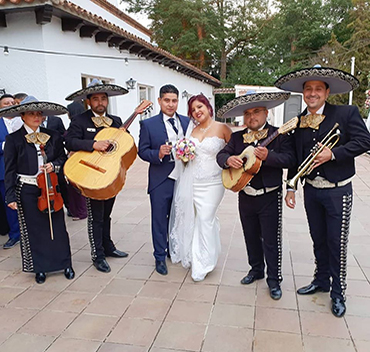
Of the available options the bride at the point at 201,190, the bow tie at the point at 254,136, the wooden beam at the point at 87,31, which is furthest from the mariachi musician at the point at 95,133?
the wooden beam at the point at 87,31

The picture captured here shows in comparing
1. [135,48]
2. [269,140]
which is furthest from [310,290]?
[135,48]

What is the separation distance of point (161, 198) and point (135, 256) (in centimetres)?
96

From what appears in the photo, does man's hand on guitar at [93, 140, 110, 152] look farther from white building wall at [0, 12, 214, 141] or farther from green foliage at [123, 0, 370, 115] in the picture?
green foliage at [123, 0, 370, 115]

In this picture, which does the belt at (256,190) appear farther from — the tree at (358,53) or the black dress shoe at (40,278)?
the tree at (358,53)

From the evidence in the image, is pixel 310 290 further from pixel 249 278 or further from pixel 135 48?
pixel 135 48

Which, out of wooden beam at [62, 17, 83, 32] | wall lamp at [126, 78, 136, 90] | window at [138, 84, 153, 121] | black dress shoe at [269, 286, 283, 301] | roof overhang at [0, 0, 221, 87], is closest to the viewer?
black dress shoe at [269, 286, 283, 301]

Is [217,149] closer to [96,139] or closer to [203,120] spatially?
[203,120]

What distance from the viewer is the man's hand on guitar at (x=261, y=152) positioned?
Answer: 2.73 metres

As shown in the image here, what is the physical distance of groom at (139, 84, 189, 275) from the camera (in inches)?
137

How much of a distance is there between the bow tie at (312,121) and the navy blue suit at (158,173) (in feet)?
4.24

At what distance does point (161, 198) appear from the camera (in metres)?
3.59

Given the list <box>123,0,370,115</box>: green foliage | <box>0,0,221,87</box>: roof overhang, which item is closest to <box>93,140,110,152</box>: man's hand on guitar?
<box>0,0,221,87</box>: roof overhang

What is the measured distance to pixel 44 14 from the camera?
6387 millimetres

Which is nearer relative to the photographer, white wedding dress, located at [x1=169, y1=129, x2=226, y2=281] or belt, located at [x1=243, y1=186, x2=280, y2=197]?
belt, located at [x1=243, y1=186, x2=280, y2=197]
